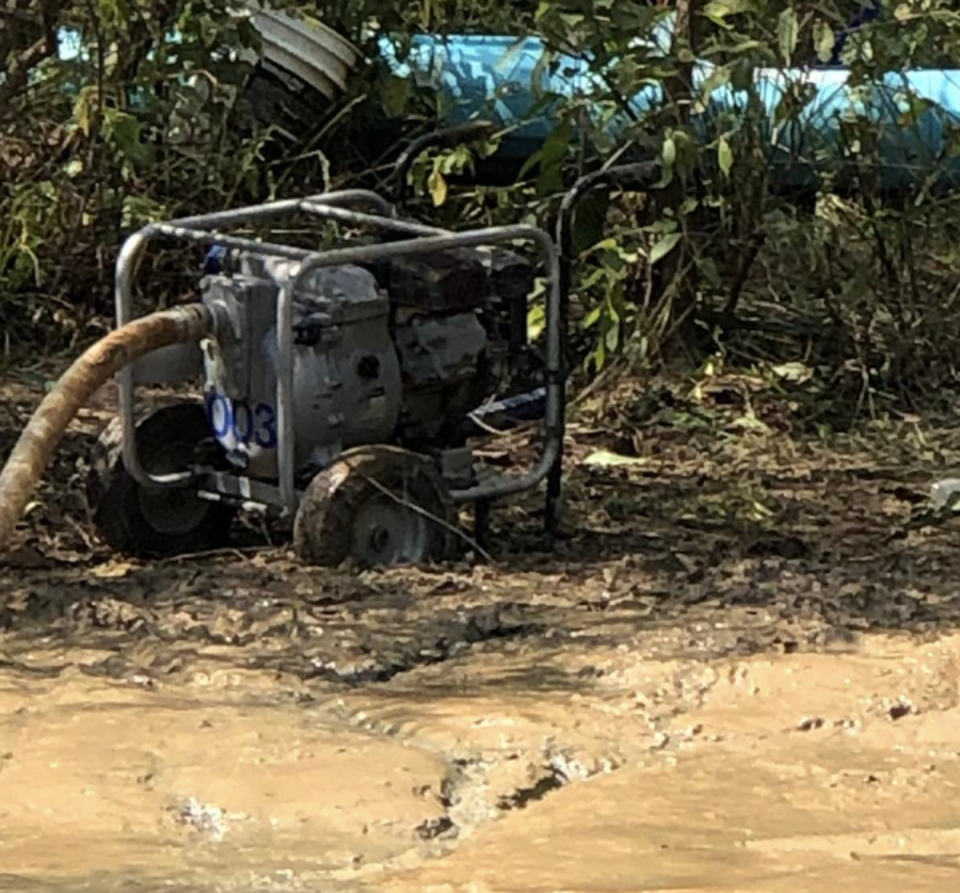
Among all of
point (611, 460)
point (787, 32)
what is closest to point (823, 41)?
point (787, 32)

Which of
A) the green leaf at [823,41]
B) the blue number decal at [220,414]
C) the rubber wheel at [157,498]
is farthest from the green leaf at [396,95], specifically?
the blue number decal at [220,414]

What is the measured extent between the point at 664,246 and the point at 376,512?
195 centimetres

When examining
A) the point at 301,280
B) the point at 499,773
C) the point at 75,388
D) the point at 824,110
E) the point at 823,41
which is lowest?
the point at 499,773

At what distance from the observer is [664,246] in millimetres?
7059

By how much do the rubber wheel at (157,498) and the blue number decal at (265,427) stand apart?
0.34 metres

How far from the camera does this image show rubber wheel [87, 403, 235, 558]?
5.74 meters

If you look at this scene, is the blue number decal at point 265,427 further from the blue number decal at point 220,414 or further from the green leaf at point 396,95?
the green leaf at point 396,95

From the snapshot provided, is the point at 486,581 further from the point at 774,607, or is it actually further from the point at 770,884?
the point at 770,884

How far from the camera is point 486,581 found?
5477 millimetres

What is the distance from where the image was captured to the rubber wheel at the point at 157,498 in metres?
5.74

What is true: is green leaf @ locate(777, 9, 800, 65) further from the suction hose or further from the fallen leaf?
the suction hose

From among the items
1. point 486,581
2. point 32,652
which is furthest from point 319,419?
point 32,652

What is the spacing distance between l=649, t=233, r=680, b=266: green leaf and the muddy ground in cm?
92

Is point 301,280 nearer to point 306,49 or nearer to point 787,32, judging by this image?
point 787,32
